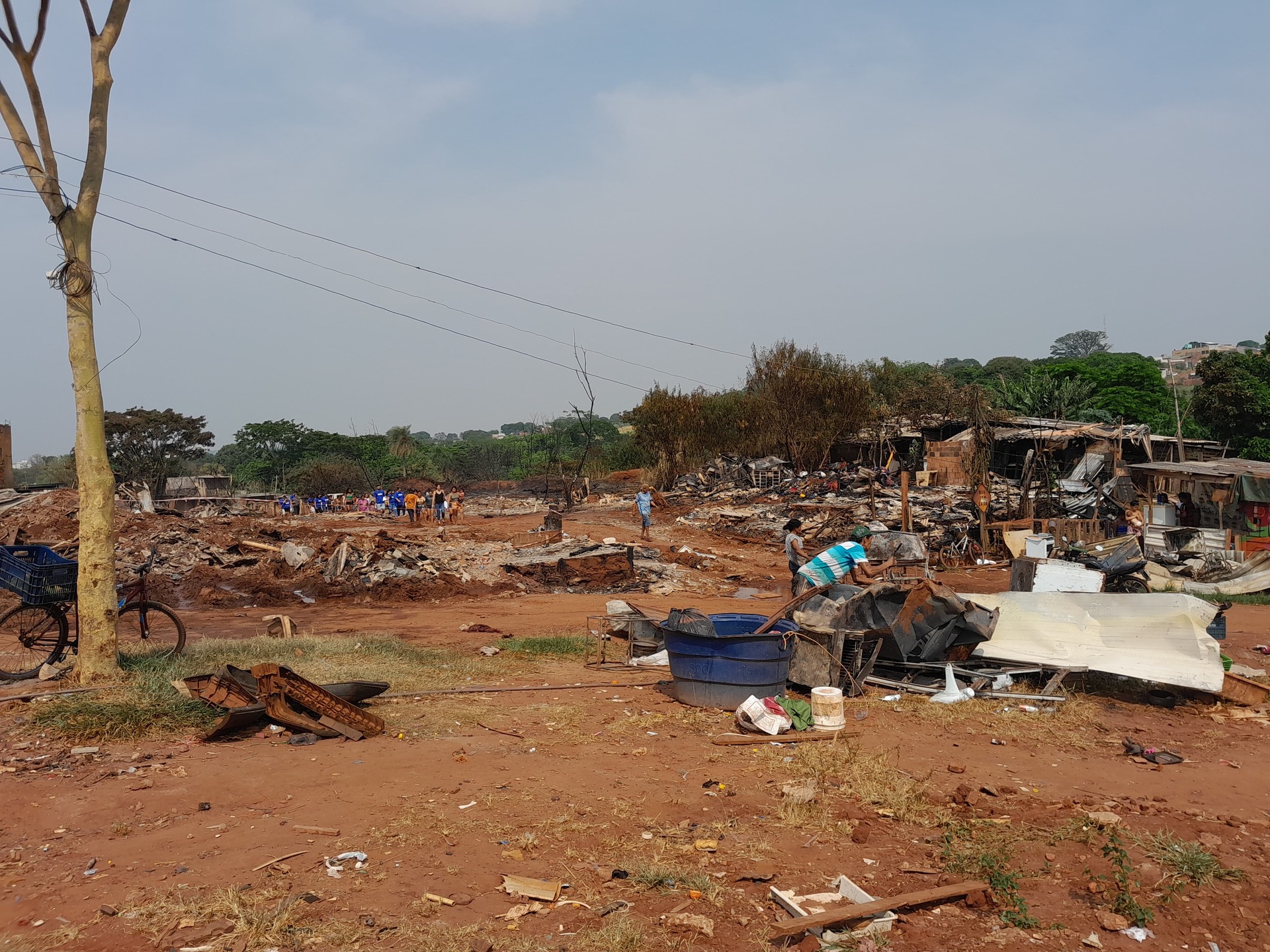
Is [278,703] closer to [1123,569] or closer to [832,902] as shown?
[832,902]

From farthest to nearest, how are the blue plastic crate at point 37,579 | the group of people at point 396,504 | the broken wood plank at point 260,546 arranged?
1. the group of people at point 396,504
2. the broken wood plank at point 260,546
3. the blue plastic crate at point 37,579

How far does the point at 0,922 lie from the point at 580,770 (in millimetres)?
3259

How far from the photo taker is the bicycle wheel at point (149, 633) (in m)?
8.74

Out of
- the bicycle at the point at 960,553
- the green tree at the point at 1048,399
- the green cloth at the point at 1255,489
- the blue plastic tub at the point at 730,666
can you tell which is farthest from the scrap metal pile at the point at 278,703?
the green tree at the point at 1048,399

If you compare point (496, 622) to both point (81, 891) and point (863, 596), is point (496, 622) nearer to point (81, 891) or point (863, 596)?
point (863, 596)

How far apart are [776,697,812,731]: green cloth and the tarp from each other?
2588mm

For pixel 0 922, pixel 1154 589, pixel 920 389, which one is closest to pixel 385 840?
pixel 0 922

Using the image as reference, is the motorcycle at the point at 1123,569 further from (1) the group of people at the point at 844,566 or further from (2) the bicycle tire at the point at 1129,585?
(1) the group of people at the point at 844,566

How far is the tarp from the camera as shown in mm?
7969

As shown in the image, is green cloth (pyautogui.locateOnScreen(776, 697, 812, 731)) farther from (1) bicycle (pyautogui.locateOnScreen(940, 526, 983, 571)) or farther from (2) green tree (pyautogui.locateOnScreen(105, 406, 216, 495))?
(2) green tree (pyautogui.locateOnScreen(105, 406, 216, 495))

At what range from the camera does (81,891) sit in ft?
13.3

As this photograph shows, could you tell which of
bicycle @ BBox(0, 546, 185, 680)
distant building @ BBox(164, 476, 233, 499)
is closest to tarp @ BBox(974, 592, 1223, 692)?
bicycle @ BBox(0, 546, 185, 680)

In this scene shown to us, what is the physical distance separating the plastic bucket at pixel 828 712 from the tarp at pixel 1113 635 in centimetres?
254

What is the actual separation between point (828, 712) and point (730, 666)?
0.92 meters
